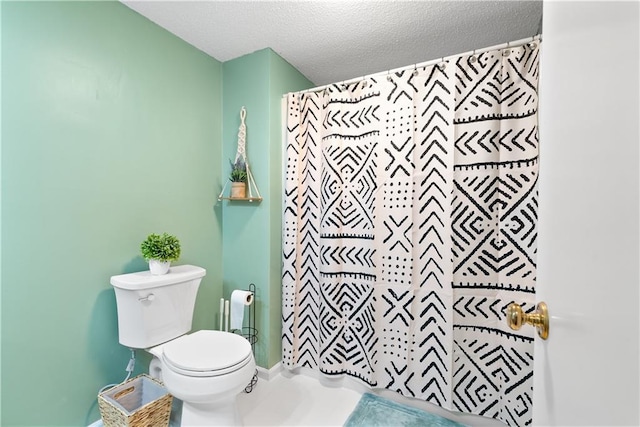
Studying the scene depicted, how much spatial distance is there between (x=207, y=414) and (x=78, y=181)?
1.30 m

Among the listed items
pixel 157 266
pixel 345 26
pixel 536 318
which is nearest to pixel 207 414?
pixel 157 266

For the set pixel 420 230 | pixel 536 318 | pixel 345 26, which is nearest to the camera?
pixel 536 318

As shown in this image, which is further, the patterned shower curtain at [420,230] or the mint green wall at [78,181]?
the patterned shower curtain at [420,230]

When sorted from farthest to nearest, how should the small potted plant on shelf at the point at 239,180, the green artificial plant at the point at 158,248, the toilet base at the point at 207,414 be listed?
the small potted plant on shelf at the point at 239,180 → the green artificial plant at the point at 158,248 → the toilet base at the point at 207,414

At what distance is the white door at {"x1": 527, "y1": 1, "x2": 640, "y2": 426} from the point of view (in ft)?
1.11

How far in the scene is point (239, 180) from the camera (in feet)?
6.77

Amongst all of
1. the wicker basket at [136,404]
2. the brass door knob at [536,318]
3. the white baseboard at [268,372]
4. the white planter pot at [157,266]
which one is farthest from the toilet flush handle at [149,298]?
the brass door knob at [536,318]

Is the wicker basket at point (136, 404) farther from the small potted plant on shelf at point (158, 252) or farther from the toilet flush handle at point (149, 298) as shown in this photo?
the small potted plant on shelf at point (158, 252)

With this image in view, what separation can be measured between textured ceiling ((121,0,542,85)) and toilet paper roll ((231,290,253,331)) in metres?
1.66

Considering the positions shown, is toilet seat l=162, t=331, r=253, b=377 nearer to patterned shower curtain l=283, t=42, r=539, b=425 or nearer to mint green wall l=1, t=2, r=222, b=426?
mint green wall l=1, t=2, r=222, b=426

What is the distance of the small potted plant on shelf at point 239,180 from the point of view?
204 centimetres

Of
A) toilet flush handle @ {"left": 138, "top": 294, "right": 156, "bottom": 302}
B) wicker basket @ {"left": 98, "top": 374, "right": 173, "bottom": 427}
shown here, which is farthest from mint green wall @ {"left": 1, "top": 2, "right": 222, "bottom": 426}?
toilet flush handle @ {"left": 138, "top": 294, "right": 156, "bottom": 302}

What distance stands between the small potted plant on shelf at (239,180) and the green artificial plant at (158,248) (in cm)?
54

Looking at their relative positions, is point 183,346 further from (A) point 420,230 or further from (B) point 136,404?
(A) point 420,230
